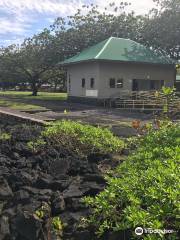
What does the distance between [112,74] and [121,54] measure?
196cm

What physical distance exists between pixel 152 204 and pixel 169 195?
0.21 meters

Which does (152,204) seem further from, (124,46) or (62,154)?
(124,46)

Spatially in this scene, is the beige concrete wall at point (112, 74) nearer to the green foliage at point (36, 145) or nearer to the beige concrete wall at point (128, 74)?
the beige concrete wall at point (128, 74)

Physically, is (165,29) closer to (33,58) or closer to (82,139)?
(33,58)

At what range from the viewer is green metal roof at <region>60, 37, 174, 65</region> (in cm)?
3484

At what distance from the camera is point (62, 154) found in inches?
364

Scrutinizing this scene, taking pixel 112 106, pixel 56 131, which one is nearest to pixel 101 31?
pixel 112 106

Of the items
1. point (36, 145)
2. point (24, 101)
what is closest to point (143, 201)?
point (36, 145)

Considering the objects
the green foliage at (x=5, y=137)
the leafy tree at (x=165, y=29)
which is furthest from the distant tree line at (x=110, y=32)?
the green foliage at (x=5, y=137)

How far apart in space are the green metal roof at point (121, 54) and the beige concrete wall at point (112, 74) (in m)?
0.74

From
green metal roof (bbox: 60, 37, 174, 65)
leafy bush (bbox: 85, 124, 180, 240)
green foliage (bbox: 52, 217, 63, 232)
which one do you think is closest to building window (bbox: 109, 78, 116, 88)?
green metal roof (bbox: 60, 37, 174, 65)

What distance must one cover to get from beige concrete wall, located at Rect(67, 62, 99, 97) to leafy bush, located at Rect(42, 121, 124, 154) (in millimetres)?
25054

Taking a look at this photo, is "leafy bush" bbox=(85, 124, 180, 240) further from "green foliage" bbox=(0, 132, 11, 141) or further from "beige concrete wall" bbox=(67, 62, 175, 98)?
"beige concrete wall" bbox=(67, 62, 175, 98)

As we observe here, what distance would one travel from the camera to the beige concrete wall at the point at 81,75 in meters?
35.7
